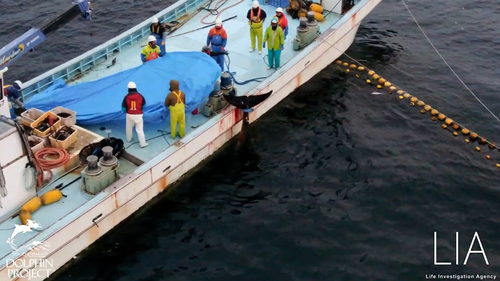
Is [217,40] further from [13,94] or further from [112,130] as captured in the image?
[13,94]

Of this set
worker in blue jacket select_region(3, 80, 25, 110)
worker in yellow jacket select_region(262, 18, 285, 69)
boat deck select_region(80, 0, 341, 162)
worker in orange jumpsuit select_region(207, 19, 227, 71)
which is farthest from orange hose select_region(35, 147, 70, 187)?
worker in yellow jacket select_region(262, 18, 285, 69)

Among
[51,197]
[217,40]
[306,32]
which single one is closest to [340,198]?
[217,40]

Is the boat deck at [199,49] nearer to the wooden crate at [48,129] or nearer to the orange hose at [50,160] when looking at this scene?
the wooden crate at [48,129]

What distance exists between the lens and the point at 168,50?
65.7 ft

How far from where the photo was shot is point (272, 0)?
2250 centimetres

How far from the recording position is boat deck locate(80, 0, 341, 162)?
16484 mm

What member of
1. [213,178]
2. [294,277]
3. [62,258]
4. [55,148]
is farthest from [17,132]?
[294,277]

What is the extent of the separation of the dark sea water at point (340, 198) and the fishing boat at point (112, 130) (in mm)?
782

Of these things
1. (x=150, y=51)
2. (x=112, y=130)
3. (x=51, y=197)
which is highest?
(x=150, y=51)

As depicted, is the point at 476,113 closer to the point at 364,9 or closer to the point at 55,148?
the point at 364,9

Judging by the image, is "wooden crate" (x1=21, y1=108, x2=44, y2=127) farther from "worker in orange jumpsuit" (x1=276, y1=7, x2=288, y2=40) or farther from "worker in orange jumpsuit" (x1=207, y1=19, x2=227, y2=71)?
"worker in orange jumpsuit" (x1=276, y1=7, x2=288, y2=40)

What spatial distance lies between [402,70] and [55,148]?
12.6 meters

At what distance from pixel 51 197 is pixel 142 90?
3.88 metres

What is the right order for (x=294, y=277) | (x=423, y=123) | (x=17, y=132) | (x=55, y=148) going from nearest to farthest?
(x=17, y=132), (x=294, y=277), (x=55, y=148), (x=423, y=123)
